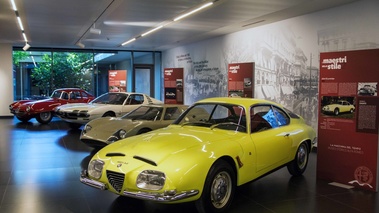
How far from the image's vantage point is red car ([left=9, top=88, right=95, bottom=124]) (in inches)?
527

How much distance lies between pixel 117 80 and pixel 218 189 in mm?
14437

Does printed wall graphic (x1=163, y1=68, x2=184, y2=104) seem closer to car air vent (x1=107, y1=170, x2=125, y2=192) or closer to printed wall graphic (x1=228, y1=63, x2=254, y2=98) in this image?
printed wall graphic (x1=228, y1=63, x2=254, y2=98)

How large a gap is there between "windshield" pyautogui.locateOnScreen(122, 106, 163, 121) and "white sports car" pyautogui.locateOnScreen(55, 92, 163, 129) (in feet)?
10.2

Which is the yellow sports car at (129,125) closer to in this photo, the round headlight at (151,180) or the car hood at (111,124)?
the car hood at (111,124)

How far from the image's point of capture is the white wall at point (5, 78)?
53.5 ft

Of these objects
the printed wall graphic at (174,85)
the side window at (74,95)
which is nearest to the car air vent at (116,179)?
the printed wall graphic at (174,85)

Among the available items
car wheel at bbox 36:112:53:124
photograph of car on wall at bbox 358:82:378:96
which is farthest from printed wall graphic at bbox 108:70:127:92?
photograph of car on wall at bbox 358:82:378:96

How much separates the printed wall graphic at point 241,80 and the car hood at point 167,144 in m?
6.33

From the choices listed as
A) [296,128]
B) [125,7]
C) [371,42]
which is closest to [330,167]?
[296,128]

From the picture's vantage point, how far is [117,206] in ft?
14.6

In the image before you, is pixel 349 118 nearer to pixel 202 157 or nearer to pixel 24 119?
pixel 202 157

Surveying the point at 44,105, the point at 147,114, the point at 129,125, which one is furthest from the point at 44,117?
the point at 129,125

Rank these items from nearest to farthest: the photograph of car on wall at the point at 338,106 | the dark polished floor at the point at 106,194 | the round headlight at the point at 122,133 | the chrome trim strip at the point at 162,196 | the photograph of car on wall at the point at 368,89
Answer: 1. the chrome trim strip at the point at 162,196
2. the dark polished floor at the point at 106,194
3. the photograph of car on wall at the point at 368,89
4. the photograph of car on wall at the point at 338,106
5. the round headlight at the point at 122,133

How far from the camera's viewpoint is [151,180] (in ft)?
12.4
